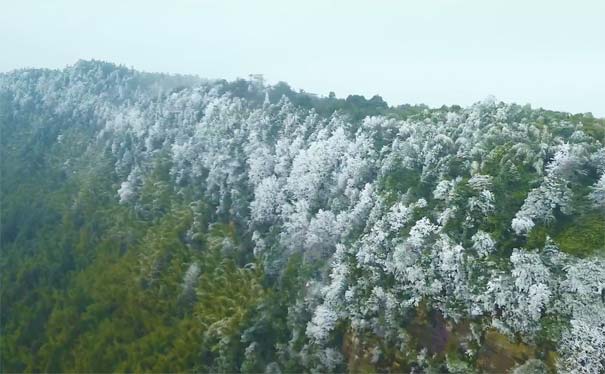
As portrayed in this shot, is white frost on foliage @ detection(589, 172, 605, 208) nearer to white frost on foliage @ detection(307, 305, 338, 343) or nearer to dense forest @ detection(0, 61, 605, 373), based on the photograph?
dense forest @ detection(0, 61, 605, 373)

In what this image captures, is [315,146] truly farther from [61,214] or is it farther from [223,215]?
[61,214]

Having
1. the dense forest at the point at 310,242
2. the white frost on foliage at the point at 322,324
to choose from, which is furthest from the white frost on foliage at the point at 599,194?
the white frost on foliage at the point at 322,324

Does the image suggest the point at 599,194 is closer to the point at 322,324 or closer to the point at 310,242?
the point at 322,324

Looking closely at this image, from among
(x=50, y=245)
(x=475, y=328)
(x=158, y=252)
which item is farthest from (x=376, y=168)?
(x=50, y=245)

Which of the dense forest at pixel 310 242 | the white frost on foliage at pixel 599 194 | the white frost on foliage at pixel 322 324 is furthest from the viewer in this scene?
the white frost on foliage at pixel 322 324

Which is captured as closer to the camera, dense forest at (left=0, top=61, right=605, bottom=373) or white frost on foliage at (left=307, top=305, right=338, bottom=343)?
dense forest at (left=0, top=61, right=605, bottom=373)

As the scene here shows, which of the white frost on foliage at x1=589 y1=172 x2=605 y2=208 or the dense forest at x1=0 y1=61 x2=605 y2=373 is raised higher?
the white frost on foliage at x1=589 y1=172 x2=605 y2=208

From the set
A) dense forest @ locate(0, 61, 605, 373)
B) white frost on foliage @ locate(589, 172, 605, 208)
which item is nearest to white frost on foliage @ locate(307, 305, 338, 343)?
dense forest @ locate(0, 61, 605, 373)

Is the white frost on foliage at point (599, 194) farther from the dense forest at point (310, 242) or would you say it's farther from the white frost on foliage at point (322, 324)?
the white frost on foliage at point (322, 324)

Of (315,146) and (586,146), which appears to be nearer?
(586,146)
